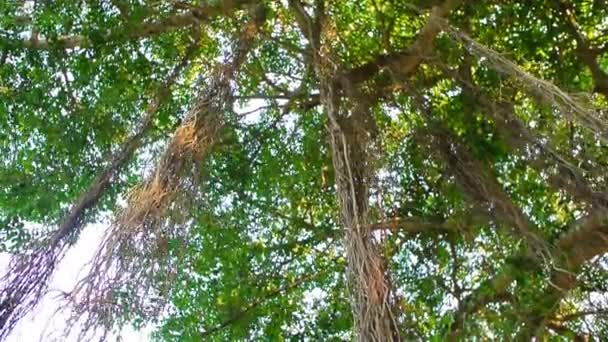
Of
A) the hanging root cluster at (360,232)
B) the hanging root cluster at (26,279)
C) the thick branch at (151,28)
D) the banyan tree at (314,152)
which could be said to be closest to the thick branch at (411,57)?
the banyan tree at (314,152)

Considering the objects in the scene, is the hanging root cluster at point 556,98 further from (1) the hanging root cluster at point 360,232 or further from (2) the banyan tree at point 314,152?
(1) the hanging root cluster at point 360,232

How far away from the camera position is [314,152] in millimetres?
3525

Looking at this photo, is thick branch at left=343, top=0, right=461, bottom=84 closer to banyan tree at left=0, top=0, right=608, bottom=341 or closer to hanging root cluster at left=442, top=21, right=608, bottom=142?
banyan tree at left=0, top=0, right=608, bottom=341

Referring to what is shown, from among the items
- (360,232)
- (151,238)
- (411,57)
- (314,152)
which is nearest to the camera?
(360,232)

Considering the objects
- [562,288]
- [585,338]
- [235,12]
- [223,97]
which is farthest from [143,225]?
[585,338]

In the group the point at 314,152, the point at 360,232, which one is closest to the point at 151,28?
the point at 314,152

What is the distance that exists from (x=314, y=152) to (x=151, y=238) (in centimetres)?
160

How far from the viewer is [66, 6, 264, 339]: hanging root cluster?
1.83 metres

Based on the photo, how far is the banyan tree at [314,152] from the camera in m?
2.51

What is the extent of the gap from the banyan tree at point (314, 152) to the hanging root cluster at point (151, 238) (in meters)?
0.01

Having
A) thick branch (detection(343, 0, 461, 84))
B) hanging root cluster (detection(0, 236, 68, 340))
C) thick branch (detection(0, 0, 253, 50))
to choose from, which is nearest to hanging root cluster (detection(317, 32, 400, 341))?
thick branch (detection(343, 0, 461, 84))

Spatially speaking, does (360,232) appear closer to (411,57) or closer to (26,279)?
(26,279)

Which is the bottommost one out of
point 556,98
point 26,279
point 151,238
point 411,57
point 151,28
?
point 26,279

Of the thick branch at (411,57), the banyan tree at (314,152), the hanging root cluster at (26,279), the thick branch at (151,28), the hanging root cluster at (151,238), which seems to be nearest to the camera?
the hanging root cluster at (151,238)
